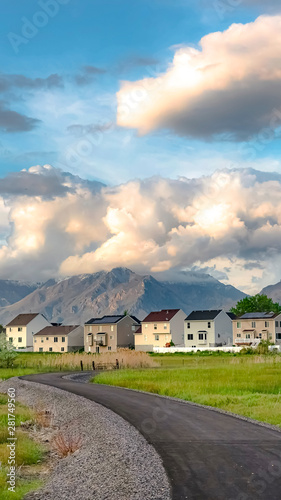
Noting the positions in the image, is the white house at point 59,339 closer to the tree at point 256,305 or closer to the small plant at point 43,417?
the tree at point 256,305

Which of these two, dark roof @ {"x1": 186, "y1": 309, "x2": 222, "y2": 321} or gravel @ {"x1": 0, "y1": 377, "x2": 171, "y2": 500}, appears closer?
gravel @ {"x1": 0, "y1": 377, "x2": 171, "y2": 500}

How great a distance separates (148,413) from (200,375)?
65.7ft

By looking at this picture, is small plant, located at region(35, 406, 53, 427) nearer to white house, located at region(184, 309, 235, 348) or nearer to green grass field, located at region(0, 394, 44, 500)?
green grass field, located at region(0, 394, 44, 500)

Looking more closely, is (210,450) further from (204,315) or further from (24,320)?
(24,320)

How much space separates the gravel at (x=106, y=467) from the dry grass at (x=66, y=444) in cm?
23

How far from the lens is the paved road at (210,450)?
12.0 meters

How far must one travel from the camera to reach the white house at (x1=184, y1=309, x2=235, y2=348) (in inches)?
4946

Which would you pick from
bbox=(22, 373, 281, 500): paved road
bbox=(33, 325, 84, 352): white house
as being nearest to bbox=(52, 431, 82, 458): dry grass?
bbox=(22, 373, 281, 500): paved road

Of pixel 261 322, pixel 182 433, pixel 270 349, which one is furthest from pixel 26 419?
pixel 261 322

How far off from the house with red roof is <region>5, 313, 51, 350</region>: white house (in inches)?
1379

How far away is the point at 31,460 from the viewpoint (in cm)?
1798

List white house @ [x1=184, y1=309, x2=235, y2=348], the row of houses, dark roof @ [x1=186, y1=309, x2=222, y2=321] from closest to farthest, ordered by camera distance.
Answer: the row of houses < white house @ [x1=184, y1=309, x2=235, y2=348] < dark roof @ [x1=186, y1=309, x2=222, y2=321]

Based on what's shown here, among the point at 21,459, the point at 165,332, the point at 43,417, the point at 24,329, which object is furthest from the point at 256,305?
the point at 21,459

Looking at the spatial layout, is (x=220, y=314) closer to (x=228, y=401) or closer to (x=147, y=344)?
(x=147, y=344)
